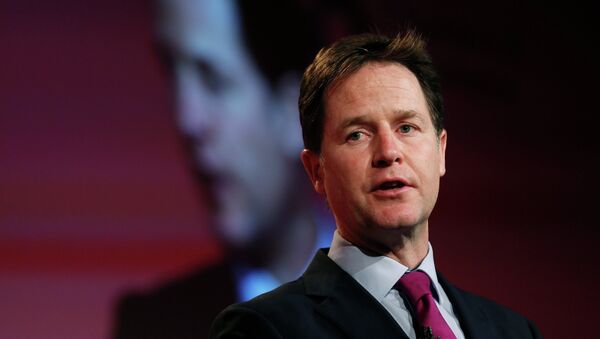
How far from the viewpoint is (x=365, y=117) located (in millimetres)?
1959

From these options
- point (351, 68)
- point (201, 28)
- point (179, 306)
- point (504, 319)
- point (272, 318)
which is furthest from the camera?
point (201, 28)

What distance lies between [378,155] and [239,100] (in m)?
1.77

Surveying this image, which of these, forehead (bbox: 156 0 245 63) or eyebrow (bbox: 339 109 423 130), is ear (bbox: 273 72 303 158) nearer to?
forehead (bbox: 156 0 245 63)

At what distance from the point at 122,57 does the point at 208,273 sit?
965 mm

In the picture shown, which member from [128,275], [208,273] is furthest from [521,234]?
[128,275]

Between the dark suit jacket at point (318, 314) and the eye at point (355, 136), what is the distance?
31 cm

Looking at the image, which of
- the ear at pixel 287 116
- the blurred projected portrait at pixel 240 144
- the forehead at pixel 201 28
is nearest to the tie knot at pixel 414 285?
the blurred projected portrait at pixel 240 144

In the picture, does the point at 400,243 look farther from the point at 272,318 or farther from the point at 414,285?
the point at 272,318

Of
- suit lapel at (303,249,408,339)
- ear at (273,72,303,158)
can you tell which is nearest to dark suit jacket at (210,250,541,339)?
suit lapel at (303,249,408,339)

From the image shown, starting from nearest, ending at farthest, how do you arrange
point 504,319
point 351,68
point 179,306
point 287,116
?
point 351,68
point 504,319
point 179,306
point 287,116

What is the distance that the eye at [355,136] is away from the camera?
77.2 inches

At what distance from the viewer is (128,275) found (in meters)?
3.28

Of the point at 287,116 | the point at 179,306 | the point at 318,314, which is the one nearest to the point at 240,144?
the point at 287,116

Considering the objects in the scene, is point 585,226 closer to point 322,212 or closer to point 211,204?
point 322,212
